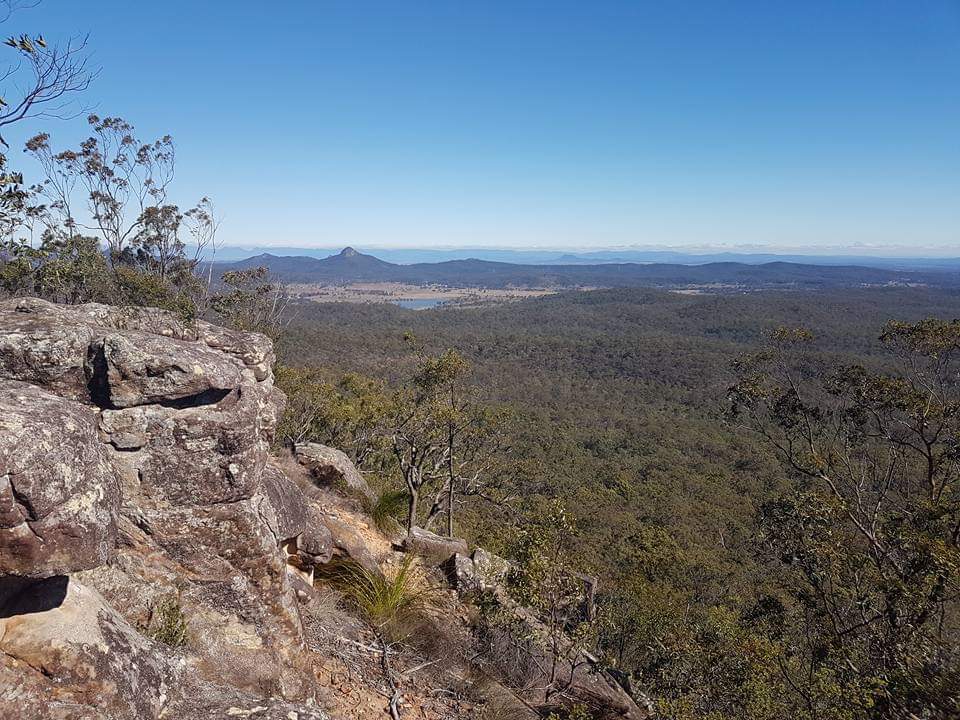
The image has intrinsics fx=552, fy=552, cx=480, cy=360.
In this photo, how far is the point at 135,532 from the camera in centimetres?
445

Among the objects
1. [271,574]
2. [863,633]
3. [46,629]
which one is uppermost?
[46,629]

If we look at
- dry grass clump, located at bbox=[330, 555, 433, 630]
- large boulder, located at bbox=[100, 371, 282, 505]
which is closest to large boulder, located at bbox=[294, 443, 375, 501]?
dry grass clump, located at bbox=[330, 555, 433, 630]

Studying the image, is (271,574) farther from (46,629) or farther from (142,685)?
(46,629)

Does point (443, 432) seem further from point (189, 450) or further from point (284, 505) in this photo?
point (189, 450)

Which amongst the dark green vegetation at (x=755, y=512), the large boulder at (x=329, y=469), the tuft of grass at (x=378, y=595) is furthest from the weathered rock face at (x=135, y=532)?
the large boulder at (x=329, y=469)

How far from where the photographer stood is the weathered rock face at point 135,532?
3.11 meters

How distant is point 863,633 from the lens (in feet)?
Result: 32.7

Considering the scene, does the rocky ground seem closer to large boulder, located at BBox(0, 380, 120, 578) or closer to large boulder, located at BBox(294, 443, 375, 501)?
large boulder, located at BBox(0, 380, 120, 578)

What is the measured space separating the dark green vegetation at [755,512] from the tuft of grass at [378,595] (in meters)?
1.40

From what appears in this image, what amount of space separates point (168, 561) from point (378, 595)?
281cm

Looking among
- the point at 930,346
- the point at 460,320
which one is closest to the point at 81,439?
the point at 930,346

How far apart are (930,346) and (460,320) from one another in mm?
134349

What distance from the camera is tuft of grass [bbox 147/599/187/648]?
159 inches

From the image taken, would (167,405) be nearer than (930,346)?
Yes
